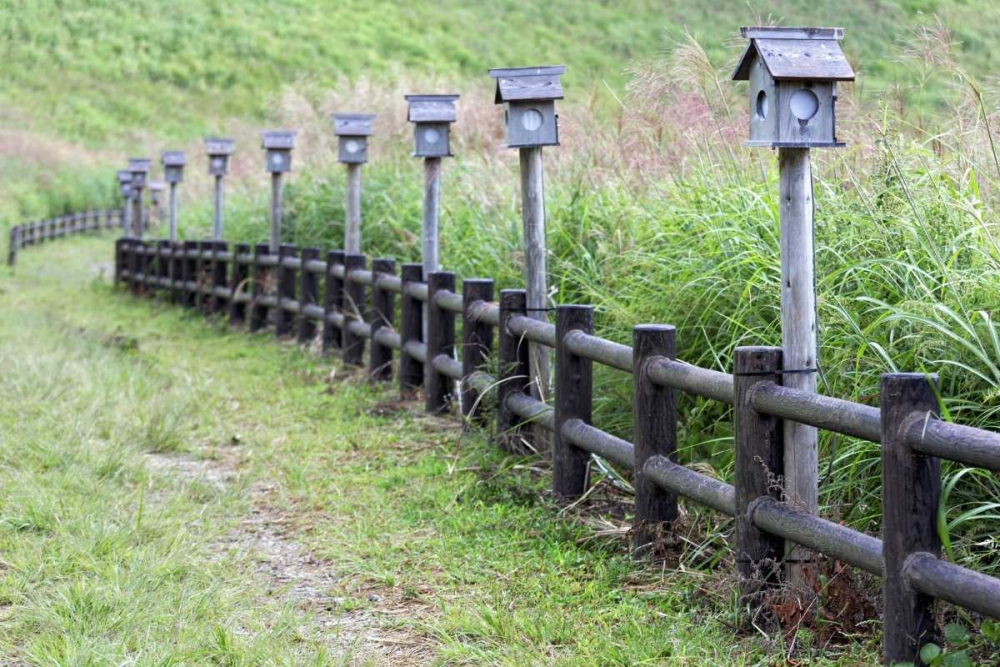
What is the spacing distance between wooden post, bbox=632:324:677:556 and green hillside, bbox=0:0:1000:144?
1155 inches

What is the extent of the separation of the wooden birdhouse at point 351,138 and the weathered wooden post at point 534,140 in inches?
166

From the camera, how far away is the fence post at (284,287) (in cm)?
1208

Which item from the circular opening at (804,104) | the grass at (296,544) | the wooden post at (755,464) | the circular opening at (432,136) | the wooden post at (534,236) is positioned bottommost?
the grass at (296,544)

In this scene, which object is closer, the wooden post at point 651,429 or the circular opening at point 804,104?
the circular opening at point 804,104

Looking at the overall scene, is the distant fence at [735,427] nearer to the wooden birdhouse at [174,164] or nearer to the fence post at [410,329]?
the fence post at [410,329]

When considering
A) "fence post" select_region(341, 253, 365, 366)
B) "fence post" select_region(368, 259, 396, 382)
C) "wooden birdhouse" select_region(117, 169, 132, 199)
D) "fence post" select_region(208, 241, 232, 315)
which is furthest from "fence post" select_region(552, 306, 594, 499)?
"wooden birdhouse" select_region(117, 169, 132, 199)

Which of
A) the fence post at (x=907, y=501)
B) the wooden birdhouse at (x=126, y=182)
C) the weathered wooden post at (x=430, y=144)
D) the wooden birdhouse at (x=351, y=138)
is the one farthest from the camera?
the wooden birdhouse at (x=126, y=182)

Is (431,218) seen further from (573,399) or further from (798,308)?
(798,308)

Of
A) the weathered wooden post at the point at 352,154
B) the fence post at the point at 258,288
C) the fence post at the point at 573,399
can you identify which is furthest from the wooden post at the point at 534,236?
the fence post at the point at 258,288

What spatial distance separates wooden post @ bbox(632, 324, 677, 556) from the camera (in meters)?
4.82

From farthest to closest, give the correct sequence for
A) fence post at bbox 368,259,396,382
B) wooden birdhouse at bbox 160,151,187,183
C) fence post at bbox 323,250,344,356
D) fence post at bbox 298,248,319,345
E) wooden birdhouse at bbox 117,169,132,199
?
1. wooden birdhouse at bbox 117,169,132,199
2. wooden birdhouse at bbox 160,151,187,183
3. fence post at bbox 298,248,319,345
4. fence post at bbox 323,250,344,356
5. fence post at bbox 368,259,396,382

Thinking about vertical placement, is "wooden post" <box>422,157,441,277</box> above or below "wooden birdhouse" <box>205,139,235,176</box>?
below

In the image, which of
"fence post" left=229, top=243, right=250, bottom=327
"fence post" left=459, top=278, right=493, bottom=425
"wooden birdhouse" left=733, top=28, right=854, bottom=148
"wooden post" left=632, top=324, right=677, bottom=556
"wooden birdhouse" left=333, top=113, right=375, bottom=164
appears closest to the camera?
"wooden birdhouse" left=733, top=28, right=854, bottom=148

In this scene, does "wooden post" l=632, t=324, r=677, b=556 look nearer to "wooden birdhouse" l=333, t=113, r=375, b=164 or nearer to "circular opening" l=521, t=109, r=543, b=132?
"circular opening" l=521, t=109, r=543, b=132
